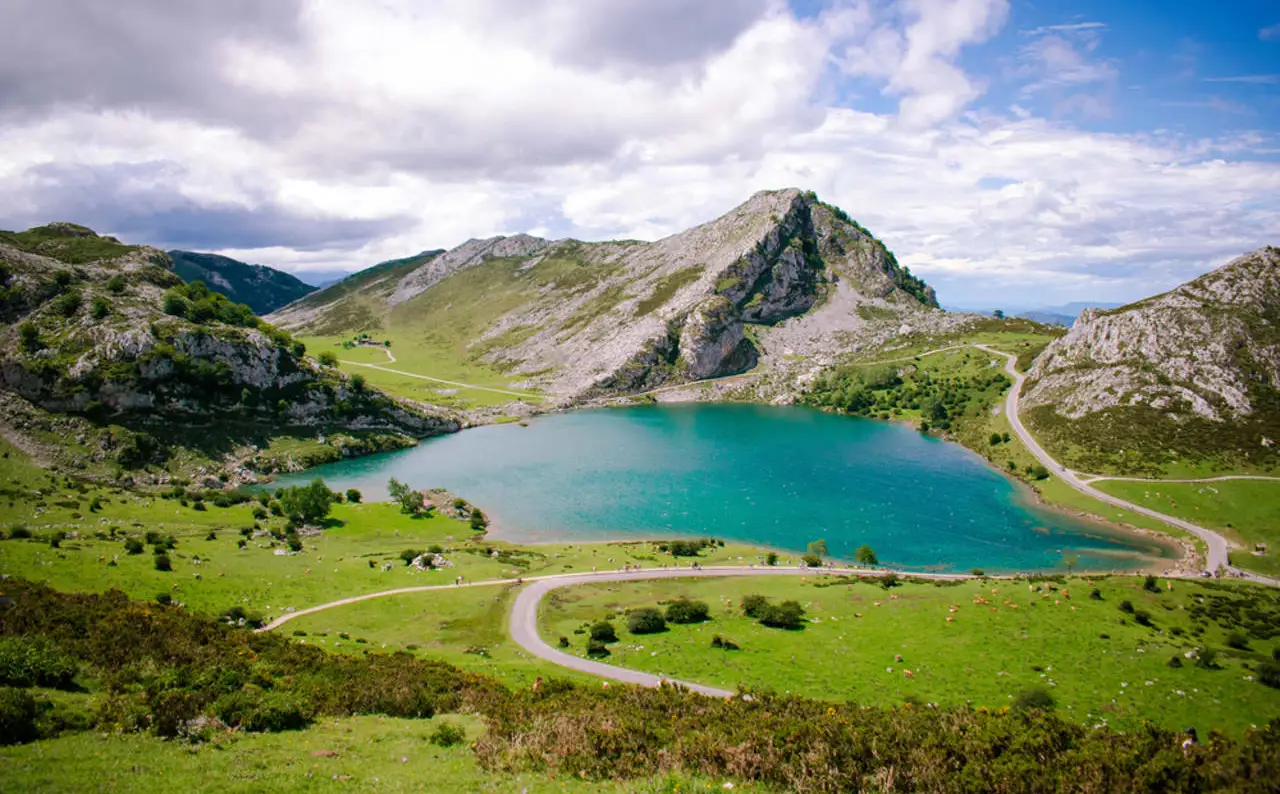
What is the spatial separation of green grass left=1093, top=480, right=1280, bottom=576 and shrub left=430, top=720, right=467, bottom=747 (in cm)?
9652

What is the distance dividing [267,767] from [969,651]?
4145 centimetres

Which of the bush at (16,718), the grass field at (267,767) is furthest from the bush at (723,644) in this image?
the bush at (16,718)

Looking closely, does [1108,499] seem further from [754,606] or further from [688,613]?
[688,613]

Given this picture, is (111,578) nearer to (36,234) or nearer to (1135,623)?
(1135,623)

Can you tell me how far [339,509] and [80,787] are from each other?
277ft

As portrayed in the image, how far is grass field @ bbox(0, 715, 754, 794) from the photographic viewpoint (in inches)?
604

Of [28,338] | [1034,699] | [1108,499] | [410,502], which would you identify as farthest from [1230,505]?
[28,338]

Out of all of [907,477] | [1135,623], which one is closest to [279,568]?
[1135,623]

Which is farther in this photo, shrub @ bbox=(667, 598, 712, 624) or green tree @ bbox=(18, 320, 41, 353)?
green tree @ bbox=(18, 320, 41, 353)

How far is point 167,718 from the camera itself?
19.7 m

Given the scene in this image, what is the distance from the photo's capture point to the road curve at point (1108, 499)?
74.4m

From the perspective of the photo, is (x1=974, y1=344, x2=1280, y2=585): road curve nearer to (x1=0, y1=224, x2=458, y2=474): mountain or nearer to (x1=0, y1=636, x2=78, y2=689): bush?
(x1=0, y1=636, x2=78, y2=689): bush

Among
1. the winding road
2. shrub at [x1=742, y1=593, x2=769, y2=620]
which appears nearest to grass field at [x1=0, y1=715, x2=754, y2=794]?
the winding road

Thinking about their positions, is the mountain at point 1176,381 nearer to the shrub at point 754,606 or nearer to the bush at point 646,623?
the shrub at point 754,606
